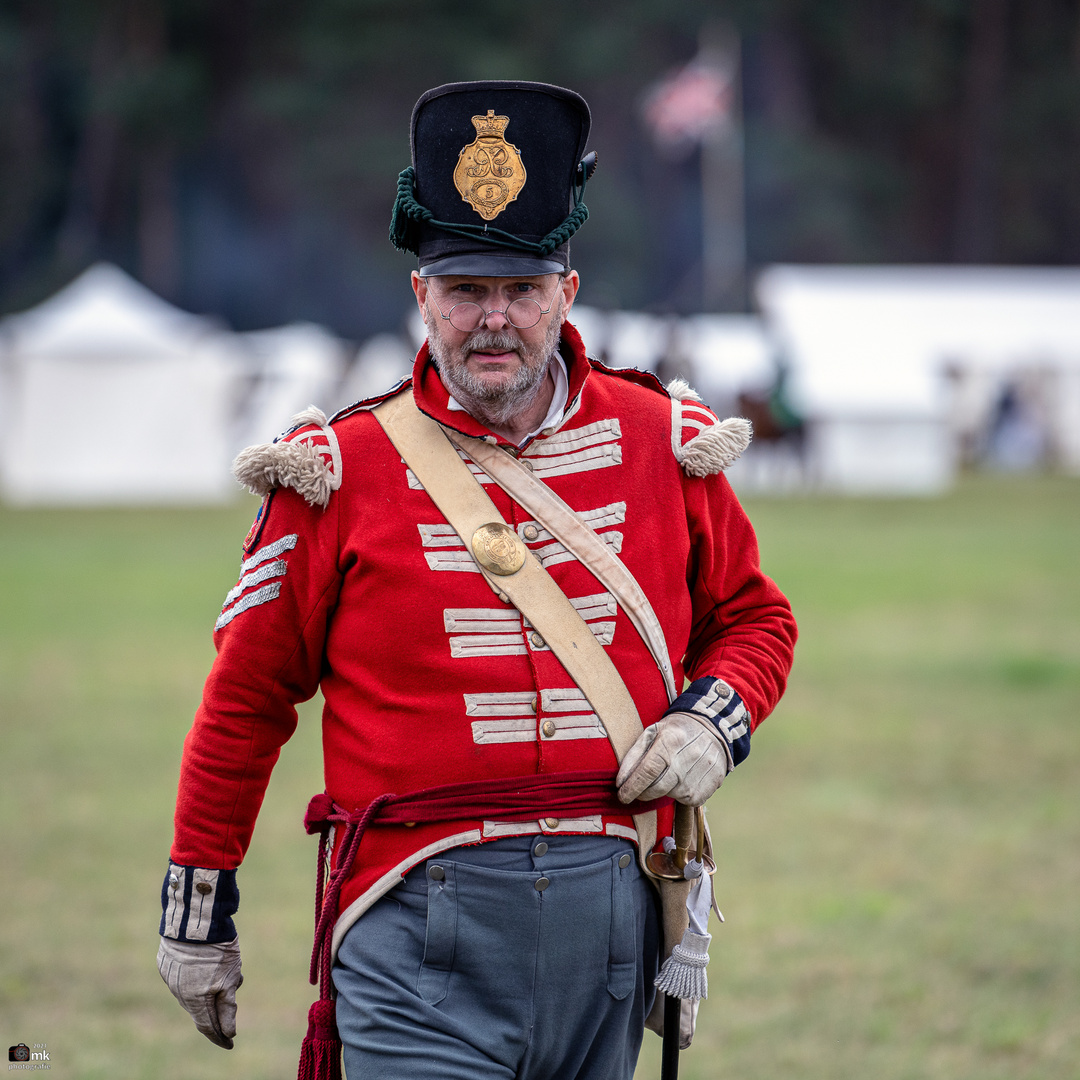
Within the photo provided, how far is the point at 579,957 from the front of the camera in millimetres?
2447

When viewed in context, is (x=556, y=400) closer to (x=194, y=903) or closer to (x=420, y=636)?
(x=420, y=636)

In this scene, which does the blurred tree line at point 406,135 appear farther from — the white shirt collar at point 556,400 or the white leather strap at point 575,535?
the white leather strap at point 575,535

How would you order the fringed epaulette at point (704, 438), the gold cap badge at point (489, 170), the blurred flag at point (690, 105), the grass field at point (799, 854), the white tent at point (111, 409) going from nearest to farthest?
the gold cap badge at point (489, 170)
the fringed epaulette at point (704, 438)
the grass field at point (799, 854)
the white tent at point (111, 409)
the blurred flag at point (690, 105)

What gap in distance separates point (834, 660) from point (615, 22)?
35811 mm

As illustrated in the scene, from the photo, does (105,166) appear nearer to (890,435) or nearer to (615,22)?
(615,22)

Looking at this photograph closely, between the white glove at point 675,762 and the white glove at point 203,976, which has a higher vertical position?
the white glove at point 675,762

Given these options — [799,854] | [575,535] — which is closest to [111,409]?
[799,854]

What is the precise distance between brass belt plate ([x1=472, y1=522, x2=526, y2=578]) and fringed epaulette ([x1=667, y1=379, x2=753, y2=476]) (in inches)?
12.6

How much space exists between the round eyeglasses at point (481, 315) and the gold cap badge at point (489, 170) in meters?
0.13

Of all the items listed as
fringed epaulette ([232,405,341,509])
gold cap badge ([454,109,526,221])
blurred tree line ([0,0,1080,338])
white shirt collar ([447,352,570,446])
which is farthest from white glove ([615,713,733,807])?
blurred tree line ([0,0,1080,338])

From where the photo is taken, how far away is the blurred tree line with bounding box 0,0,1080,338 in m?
41.9

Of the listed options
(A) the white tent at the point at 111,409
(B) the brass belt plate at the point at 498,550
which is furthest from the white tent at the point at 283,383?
(B) the brass belt plate at the point at 498,550

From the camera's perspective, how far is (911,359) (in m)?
25.4

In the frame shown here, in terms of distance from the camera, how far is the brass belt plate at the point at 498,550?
8.03 ft
